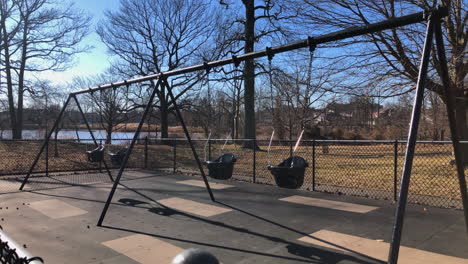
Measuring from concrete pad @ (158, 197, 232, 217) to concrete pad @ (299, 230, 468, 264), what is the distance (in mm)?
1992

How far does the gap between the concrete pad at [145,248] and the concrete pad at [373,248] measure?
67.7 inches

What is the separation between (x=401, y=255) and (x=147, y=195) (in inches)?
211

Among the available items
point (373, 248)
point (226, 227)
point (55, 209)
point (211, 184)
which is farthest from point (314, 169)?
point (55, 209)

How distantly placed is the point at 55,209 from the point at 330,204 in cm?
512

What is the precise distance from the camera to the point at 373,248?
13.9ft

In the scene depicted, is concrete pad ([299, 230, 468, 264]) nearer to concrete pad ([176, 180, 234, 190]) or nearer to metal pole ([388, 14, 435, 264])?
metal pole ([388, 14, 435, 264])

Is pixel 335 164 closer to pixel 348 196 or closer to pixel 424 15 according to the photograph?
pixel 348 196

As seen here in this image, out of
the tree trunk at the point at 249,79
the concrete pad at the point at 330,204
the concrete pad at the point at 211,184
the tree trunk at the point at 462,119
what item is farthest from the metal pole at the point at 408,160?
the tree trunk at the point at 249,79

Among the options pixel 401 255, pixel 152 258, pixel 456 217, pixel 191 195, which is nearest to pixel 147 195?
pixel 191 195

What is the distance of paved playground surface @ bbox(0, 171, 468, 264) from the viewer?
4074mm

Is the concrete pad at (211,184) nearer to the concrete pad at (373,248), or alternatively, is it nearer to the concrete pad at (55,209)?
the concrete pad at (55,209)

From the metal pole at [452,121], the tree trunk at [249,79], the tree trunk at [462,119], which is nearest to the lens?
the metal pole at [452,121]

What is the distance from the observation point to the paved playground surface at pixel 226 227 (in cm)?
407

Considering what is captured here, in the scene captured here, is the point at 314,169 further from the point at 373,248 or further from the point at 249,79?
the point at 249,79
